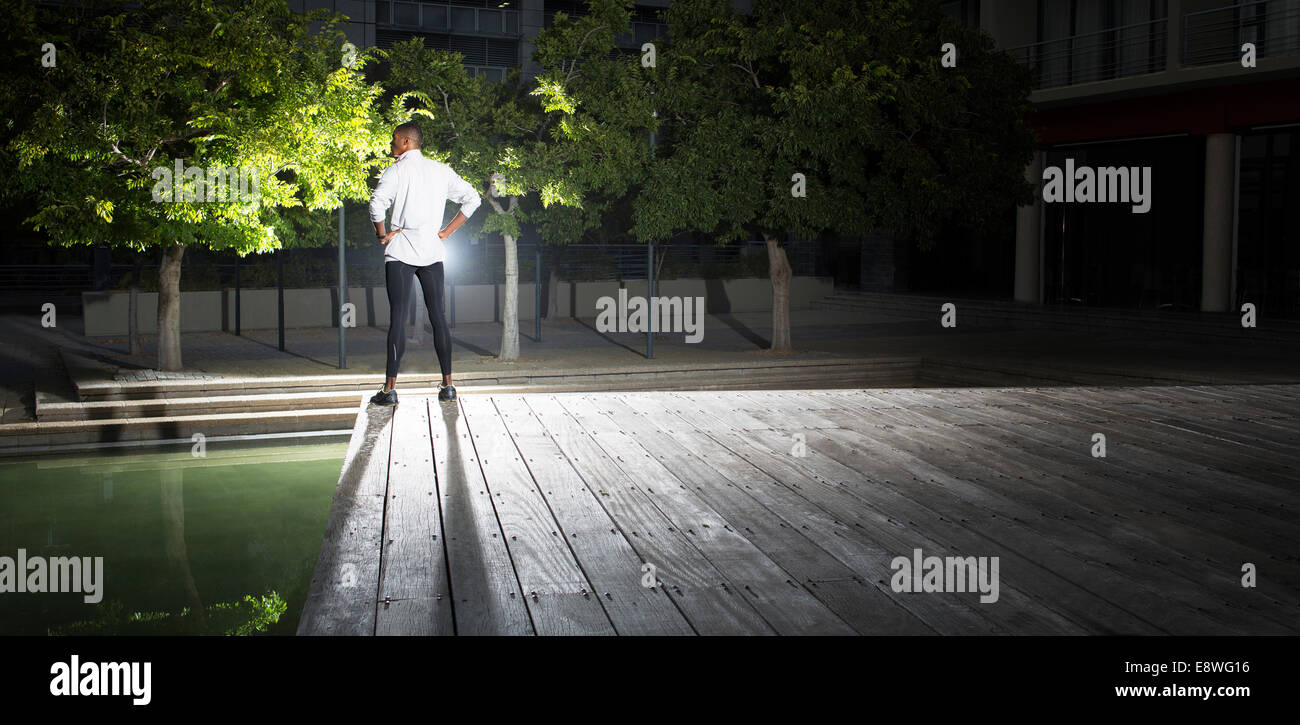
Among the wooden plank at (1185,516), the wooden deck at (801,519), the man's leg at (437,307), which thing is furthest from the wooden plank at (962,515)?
the man's leg at (437,307)

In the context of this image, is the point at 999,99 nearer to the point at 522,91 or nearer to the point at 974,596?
the point at 522,91

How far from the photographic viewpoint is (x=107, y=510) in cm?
973

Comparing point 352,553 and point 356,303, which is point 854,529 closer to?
point 352,553

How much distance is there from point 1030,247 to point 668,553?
24.2m

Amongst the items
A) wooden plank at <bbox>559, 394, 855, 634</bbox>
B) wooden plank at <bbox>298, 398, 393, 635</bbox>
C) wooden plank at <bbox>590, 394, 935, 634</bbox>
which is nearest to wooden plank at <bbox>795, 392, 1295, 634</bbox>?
wooden plank at <bbox>590, 394, 935, 634</bbox>

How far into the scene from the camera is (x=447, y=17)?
4316 centimetres

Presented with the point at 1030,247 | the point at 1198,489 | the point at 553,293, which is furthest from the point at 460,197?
the point at 1030,247

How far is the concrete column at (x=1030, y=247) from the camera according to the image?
26.2 m

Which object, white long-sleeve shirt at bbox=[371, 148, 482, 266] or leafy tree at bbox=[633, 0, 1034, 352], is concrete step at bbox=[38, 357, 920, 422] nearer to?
leafy tree at bbox=[633, 0, 1034, 352]

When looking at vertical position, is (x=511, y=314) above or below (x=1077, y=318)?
above

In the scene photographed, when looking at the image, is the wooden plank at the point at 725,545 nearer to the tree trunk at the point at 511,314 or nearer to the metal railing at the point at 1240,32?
the tree trunk at the point at 511,314

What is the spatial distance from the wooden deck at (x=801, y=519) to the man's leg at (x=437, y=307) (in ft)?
1.25

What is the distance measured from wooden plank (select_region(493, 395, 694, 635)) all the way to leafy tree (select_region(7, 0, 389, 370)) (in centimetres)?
734
